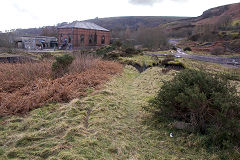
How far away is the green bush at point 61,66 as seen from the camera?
30.8ft

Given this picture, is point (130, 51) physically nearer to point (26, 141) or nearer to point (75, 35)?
point (26, 141)

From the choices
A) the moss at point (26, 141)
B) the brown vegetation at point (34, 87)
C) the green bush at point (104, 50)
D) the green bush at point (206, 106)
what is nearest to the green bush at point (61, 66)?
the brown vegetation at point (34, 87)

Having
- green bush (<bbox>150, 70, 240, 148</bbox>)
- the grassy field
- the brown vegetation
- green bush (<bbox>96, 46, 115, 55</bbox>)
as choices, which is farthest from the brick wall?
green bush (<bbox>150, 70, 240, 148</bbox>)

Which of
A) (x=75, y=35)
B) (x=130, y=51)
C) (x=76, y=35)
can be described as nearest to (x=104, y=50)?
(x=130, y=51)

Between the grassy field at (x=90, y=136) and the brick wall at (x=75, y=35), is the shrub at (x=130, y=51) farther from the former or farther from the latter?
the grassy field at (x=90, y=136)

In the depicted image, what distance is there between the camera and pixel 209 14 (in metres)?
112

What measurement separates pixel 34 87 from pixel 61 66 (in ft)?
9.18

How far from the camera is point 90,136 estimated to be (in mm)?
4328

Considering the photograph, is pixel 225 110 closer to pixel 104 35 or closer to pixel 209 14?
pixel 104 35

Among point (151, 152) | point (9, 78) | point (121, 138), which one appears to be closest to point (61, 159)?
point (121, 138)

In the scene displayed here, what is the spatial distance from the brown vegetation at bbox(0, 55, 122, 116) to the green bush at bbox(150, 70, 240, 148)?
3.46 m

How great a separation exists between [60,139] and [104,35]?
152ft

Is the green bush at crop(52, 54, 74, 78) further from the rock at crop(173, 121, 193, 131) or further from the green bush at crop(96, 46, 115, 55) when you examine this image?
the green bush at crop(96, 46, 115, 55)

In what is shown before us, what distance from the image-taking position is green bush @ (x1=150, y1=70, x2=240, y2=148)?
3959mm
